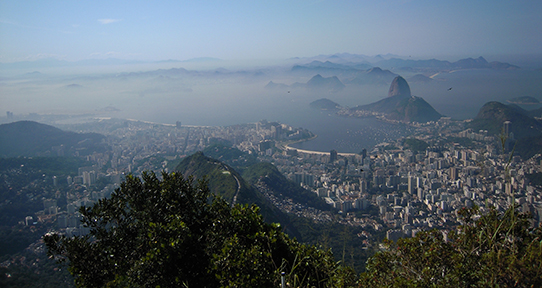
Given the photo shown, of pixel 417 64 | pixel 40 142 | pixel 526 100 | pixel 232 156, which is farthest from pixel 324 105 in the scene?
pixel 40 142

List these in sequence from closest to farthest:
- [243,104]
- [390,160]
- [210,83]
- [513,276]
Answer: [513,276]
[390,160]
[243,104]
[210,83]

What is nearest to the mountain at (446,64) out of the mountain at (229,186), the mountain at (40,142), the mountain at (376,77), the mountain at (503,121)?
the mountain at (376,77)

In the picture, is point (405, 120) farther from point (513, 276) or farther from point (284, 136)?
point (513, 276)

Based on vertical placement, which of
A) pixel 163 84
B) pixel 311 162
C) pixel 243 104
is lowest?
pixel 311 162

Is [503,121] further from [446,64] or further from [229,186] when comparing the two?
[446,64]

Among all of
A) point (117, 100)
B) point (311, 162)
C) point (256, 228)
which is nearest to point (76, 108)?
point (117, 100)

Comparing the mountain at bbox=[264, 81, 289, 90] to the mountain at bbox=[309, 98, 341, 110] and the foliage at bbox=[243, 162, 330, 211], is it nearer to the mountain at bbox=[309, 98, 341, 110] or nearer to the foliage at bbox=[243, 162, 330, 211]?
the mountain at bbox=[309, 98, 341, 110]

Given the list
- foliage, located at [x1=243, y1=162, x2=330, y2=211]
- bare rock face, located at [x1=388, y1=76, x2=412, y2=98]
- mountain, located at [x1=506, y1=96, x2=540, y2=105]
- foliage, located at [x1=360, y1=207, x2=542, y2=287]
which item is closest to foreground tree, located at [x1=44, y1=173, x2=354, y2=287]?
foliage, located at [x1=360, y1=207, x2=542, y2=287]
